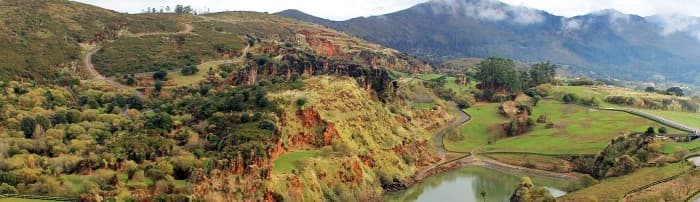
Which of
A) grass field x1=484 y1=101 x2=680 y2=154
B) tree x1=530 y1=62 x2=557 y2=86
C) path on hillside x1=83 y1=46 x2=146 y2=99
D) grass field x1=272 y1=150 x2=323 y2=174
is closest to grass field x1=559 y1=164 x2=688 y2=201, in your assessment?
grass field x1=484 y1=101 x2=680 y2=154

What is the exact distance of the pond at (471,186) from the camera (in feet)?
175

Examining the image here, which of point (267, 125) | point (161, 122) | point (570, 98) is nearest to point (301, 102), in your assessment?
point (267, 125)

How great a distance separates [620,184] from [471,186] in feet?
45.7

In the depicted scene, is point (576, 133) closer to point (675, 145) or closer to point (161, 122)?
point (675, 145)

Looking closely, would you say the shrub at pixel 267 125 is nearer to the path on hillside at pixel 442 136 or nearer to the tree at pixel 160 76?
the path on hillside at pixel 442 136

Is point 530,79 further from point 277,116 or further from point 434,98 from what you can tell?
point 277,116

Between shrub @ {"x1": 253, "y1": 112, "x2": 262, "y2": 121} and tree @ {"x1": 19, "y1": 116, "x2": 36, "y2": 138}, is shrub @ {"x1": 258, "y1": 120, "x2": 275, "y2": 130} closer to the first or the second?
shrub @ {"x1": 253, "y1": 112, "x2": 262, "y2": 121}

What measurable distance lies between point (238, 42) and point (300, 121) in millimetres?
58160

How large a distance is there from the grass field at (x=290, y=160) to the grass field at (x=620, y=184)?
1958cm

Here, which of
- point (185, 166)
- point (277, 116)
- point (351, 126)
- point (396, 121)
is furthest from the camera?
point (396, 121)

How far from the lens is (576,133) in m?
72.8

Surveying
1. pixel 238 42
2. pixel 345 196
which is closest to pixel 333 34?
pixel 238 42

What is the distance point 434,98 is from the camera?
318 ft

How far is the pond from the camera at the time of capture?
175 ft
